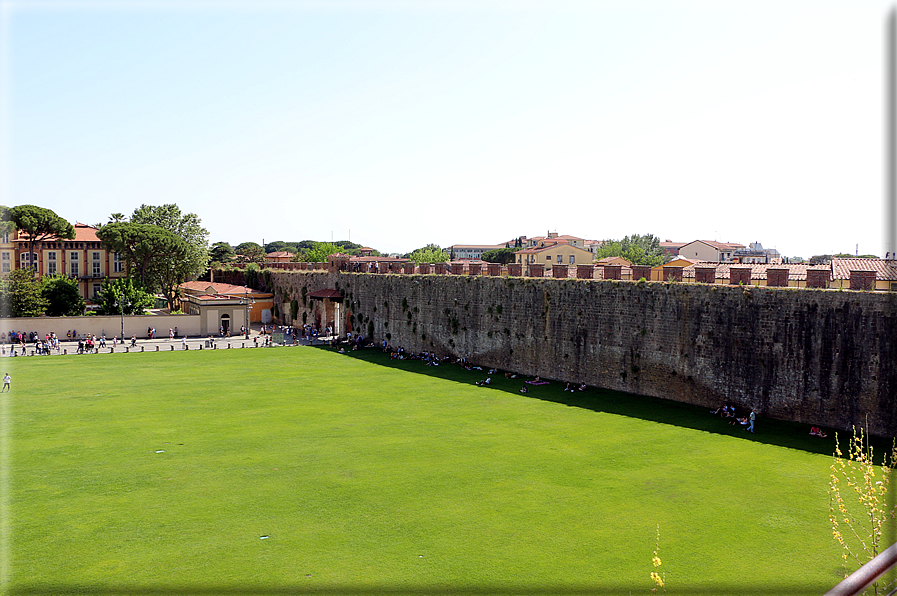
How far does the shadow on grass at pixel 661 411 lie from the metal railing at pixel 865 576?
61.3 feet

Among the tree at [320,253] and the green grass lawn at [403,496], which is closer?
the green grass lawn at [403,496]

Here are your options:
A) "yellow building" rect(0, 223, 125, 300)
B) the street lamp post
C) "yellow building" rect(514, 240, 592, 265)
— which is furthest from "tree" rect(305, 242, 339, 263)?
the street lamp post

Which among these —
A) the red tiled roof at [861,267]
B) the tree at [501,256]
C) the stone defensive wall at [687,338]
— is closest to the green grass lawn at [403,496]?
the stone defensive wall at [687,338]

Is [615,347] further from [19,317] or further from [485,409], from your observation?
[19,317]

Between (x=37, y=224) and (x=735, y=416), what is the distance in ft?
217

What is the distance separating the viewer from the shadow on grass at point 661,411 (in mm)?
20406

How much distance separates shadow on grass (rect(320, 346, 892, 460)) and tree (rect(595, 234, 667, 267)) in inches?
2025

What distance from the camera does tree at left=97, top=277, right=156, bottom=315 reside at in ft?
161

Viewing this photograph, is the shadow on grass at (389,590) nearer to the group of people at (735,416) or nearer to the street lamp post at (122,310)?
the group of people at (735,416)

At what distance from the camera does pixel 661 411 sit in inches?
973

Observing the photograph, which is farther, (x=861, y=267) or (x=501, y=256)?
(x=501, y=256)

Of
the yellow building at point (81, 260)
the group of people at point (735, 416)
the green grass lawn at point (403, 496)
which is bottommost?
the green grass lawn at point (403, 496)

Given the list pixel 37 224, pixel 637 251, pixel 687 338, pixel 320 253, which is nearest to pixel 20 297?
pixel 37 224

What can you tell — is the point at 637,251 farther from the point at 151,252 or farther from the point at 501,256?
Answer: the point at 151,252
